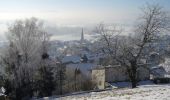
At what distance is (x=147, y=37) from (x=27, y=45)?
71.3 feet

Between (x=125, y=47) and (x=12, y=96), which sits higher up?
(x=125, y=47)

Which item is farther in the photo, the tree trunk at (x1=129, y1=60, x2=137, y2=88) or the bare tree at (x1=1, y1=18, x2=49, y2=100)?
the bare tree at (x1=1, y1=18, x2=49, y2=100)

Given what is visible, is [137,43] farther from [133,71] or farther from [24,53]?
[24,53]

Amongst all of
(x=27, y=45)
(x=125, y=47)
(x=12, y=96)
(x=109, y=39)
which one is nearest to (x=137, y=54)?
(x=125, y=47)

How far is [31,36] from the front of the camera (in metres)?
50.7

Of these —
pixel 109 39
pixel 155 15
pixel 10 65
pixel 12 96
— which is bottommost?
pixel 12 96

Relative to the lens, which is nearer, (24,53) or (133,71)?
(133,71)


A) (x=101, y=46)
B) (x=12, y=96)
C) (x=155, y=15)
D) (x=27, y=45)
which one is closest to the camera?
(x=155, y=15)

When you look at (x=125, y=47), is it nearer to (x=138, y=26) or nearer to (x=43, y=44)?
(x=138, y=26)

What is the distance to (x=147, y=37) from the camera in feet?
104

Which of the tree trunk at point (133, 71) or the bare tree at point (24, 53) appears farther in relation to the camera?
the bare tree at point (24, 53)

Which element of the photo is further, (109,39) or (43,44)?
(43,44)

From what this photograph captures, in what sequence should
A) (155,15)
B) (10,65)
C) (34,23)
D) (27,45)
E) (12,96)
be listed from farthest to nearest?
(34,23)
(27,45)
(10,65)
(12,96)
(155,15)

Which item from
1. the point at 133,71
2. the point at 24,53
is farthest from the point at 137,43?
the point at 24,53
